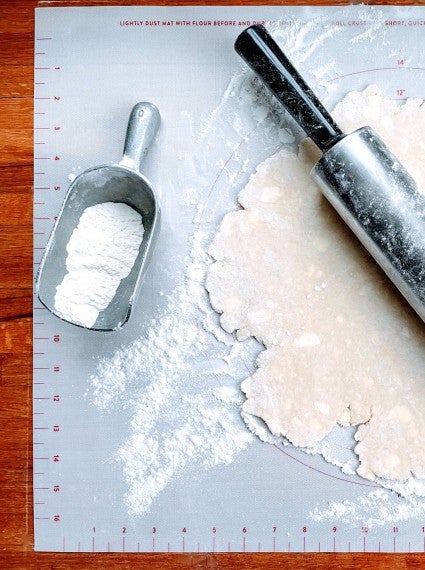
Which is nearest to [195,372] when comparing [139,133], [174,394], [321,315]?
[174,394]

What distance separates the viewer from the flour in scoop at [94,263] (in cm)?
88

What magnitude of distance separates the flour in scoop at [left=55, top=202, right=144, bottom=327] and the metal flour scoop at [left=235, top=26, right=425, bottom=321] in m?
0.28

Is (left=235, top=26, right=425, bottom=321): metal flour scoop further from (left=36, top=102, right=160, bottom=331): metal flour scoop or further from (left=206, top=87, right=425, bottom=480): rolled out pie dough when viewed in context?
(left=36, top=102, right=160, bottom=331): metal flour scoop

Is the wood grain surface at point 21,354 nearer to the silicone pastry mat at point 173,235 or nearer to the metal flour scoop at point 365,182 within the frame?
the silicone pastry mat at point 173,235

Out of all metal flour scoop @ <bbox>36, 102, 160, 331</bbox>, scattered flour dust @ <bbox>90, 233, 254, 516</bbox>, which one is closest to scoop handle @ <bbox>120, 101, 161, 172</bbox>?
metal flour scoop @ <bbox>36, 102, 160, 331</bbox>

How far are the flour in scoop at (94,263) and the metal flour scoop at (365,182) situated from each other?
28 centimetres

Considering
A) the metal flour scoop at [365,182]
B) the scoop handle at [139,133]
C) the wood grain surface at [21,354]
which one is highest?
the metal flour scoop at [365,182]

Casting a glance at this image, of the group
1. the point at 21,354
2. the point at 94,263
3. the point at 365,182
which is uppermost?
the point at 365,182

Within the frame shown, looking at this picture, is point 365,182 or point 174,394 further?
point 174,394

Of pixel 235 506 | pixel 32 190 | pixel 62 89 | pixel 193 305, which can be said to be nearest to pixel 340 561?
pixel 235 506

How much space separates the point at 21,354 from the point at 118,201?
0.27 m

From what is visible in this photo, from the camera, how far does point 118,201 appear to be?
920mm

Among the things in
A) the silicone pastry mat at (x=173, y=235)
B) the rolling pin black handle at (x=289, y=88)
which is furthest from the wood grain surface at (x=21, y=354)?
the rolling pin black handle at (x=289, y=88)

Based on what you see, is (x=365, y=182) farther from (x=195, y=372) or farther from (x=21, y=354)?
(x=21, y=354)
